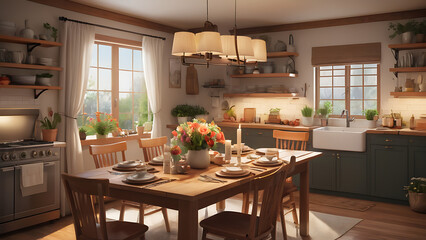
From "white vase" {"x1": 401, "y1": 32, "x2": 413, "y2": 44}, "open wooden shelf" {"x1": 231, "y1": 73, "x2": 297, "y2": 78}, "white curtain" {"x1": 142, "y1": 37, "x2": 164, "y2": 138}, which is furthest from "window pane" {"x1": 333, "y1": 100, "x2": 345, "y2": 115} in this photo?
"white curtain" {"x1": 142, "y1": 37, "x2": 164, "y2": 138}

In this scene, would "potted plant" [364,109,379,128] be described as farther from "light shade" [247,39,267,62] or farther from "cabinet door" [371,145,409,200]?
"light shade" [247,39,267,62]

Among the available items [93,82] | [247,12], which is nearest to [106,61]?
[93,82]

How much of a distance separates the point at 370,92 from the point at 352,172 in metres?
1.32

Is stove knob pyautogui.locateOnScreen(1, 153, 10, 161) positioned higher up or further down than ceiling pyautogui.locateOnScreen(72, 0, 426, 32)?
further down

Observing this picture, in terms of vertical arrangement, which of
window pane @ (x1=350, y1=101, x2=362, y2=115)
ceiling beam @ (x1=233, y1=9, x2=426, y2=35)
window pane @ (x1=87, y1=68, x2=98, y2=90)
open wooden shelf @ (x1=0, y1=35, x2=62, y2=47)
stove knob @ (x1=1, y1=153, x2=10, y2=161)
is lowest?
stove knob @ (x1=1, y1=153, x2=10, y2=161)

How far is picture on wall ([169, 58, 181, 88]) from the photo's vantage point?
6473mm

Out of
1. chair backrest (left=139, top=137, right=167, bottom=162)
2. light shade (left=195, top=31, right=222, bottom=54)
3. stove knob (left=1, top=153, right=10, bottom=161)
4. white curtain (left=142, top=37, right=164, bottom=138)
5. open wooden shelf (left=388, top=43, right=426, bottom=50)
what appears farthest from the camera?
white curtain (left=142, top=37, right=164, bottom=138)

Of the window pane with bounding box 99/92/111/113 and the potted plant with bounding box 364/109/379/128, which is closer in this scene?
the window pane with bounding box 99/92/111/113

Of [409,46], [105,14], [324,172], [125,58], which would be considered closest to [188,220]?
[324,172]

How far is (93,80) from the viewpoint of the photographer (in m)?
5.39

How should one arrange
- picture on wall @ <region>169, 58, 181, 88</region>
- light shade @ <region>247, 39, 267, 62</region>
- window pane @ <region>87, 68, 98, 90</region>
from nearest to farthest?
light shade @ <region>247, 39, 267, 62</region> < window pane @ <region>87, 68, 98, 90</region> < picture on wall @ <region>169, 58, 181, 88</region>

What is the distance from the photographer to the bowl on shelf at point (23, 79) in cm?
430

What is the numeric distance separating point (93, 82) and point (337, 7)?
132 inches

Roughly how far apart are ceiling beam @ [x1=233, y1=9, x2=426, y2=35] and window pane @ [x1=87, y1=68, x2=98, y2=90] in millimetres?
2564
